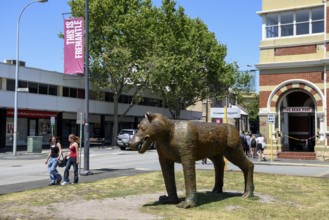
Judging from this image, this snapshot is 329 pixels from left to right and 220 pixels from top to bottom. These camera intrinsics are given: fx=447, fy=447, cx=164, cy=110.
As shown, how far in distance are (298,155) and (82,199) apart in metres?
19.2

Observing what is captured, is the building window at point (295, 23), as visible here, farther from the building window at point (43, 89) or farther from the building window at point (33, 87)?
the building window at point (43, 89)

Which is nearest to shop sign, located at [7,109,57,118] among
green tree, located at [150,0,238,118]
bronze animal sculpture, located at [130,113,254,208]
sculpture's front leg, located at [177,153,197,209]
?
green tree, located at [150,0,238,118]

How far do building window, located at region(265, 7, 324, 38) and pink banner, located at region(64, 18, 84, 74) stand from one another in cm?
1432

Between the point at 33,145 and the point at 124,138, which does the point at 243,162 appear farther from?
the point at 124,138

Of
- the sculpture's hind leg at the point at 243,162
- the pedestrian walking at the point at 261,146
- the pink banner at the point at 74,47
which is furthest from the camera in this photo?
the pedestrian walking at the point at 261,146

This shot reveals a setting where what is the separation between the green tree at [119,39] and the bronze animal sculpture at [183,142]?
1300 inches

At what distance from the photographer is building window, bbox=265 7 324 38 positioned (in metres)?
27.5

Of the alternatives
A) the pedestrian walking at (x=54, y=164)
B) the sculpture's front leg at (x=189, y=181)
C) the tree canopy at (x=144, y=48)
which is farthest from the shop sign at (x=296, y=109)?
the sculpture's front leg at (x=189, y=181)

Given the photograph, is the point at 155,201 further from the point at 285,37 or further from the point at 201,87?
the point at 201,87

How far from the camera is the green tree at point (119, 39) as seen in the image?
43438mm

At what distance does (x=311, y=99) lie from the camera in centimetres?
2917

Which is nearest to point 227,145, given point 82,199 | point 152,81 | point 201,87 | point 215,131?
point 215,131

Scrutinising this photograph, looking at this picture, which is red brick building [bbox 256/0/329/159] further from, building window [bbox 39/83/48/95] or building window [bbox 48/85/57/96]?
building window [bbox 48/85/57/96]

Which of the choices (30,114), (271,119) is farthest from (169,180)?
(30,114)
